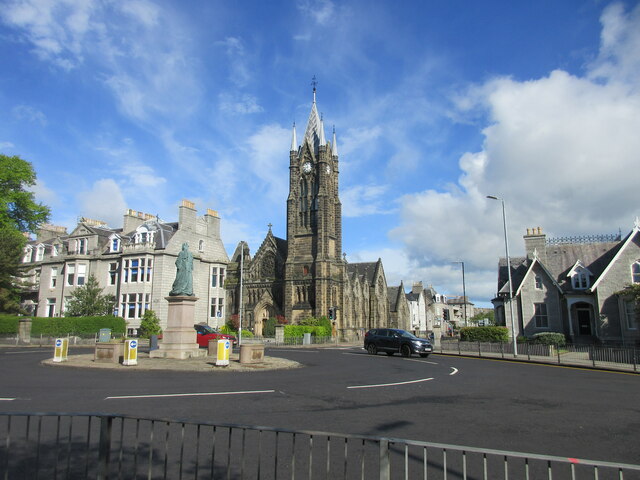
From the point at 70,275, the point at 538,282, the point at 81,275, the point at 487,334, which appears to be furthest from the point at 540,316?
the point at 70,275

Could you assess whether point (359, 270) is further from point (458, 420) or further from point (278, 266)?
point (458, 420)

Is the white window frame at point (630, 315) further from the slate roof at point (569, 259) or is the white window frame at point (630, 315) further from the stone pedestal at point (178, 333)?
the stone pedestal at point (178, 333)

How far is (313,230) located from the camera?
2307 inches

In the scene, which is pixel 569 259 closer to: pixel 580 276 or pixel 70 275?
pixel 580 276

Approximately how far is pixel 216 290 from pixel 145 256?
9.18 m

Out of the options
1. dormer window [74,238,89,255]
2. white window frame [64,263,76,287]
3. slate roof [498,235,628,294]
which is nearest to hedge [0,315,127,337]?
white window frame [64,263,76,287]

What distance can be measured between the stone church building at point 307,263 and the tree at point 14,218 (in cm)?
2229

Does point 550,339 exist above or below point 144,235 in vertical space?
below

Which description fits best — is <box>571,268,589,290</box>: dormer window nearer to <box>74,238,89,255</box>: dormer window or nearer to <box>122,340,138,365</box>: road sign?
<box>122,340,138,365</box>: road sign

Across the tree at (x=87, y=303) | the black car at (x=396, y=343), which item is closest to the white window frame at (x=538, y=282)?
the black car at (x=396, y=343)

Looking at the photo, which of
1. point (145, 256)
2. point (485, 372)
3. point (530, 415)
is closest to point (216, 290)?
point (145, 256)

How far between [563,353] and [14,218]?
4653 cm

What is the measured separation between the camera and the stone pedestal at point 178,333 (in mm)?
22141

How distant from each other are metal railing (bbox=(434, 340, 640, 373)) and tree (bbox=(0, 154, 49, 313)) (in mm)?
34883
